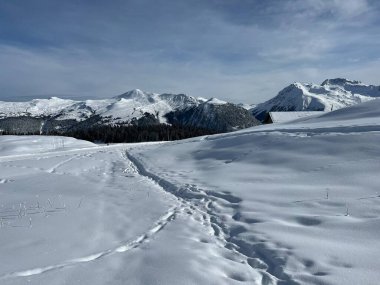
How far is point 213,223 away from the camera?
11.6 meters

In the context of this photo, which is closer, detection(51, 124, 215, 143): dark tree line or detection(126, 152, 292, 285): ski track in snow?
detection(126, 152, 292, 285): ski track in snow

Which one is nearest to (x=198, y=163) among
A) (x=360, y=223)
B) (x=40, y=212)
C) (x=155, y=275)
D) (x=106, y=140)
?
(x=40, y=212)

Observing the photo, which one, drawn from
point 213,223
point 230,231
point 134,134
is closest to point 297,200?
point 213,223

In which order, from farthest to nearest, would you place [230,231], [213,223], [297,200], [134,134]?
[134,134] < [297,200] < [213,223] < [230,231]

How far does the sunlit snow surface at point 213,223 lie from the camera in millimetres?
7598

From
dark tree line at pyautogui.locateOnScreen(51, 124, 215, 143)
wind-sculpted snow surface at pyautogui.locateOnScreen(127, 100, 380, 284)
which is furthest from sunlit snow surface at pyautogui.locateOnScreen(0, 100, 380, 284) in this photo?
dark tree line at pyautogui.locateOnScreen(51, 124, 215, 143)

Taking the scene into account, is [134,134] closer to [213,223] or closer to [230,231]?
[213,223]

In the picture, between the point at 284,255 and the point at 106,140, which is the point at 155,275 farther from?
the point at 106,140

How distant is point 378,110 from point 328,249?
3013cm

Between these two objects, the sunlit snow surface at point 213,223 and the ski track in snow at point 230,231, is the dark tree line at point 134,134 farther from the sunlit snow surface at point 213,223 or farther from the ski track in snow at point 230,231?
the ski track in snow at point 230,231

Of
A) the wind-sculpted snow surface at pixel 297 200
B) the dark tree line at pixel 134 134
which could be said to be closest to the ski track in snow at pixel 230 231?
the wind-sculpted snow surface at pixel 297 200

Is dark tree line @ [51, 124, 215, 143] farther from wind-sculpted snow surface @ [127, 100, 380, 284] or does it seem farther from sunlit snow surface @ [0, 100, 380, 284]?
sunlit snow surface @ [0, 100, 380, 284]

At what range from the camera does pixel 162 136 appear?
170000 millimetres

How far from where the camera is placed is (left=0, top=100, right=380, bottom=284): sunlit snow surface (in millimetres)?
7598
